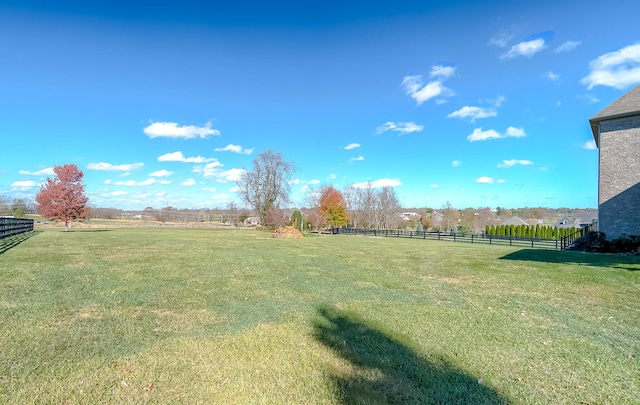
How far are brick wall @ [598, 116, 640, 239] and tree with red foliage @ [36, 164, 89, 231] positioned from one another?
40.1 m

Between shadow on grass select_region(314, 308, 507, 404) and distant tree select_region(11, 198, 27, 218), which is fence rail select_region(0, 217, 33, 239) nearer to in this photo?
shadow on grass select_region(314, 308, 507, 404)

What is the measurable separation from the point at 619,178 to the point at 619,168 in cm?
54

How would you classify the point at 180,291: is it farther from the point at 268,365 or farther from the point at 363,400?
the point at 363,400

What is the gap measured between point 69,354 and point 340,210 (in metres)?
38.9

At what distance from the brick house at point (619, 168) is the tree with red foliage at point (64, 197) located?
4005 cm

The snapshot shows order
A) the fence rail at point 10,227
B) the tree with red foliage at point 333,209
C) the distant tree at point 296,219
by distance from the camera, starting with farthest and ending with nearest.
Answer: the tree with red foliage at point 333,209, the distant tree at point 296,219, the fence rail at point 10,227

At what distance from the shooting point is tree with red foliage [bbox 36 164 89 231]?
28312 millimetres

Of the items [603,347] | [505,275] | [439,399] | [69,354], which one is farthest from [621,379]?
[505,275]

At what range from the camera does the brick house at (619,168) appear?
1608 cm

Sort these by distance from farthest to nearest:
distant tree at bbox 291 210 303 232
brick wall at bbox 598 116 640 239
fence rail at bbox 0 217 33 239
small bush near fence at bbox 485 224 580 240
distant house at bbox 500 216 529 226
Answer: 1. distant house at bbox 500 216 529 226
2. small bush near fence at bbox 485 224 580 240
3. distant tree at bbox 291 210 303 232
4. fence rail at bbox 0 217 33 239
5. brick wall at bbox 598 116 640 239

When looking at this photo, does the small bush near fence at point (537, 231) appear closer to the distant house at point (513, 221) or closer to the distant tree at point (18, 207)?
the distant house at point (513, 221)

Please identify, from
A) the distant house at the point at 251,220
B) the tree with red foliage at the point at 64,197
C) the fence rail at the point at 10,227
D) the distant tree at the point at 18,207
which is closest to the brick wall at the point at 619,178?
the fence rail at the point at 10,227

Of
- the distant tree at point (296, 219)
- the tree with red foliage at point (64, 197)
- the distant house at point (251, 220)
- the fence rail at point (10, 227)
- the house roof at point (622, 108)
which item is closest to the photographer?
the house roof at point (622, 108)

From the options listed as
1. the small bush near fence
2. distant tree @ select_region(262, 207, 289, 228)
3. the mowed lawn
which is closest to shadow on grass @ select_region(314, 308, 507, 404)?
the mowed lawn
